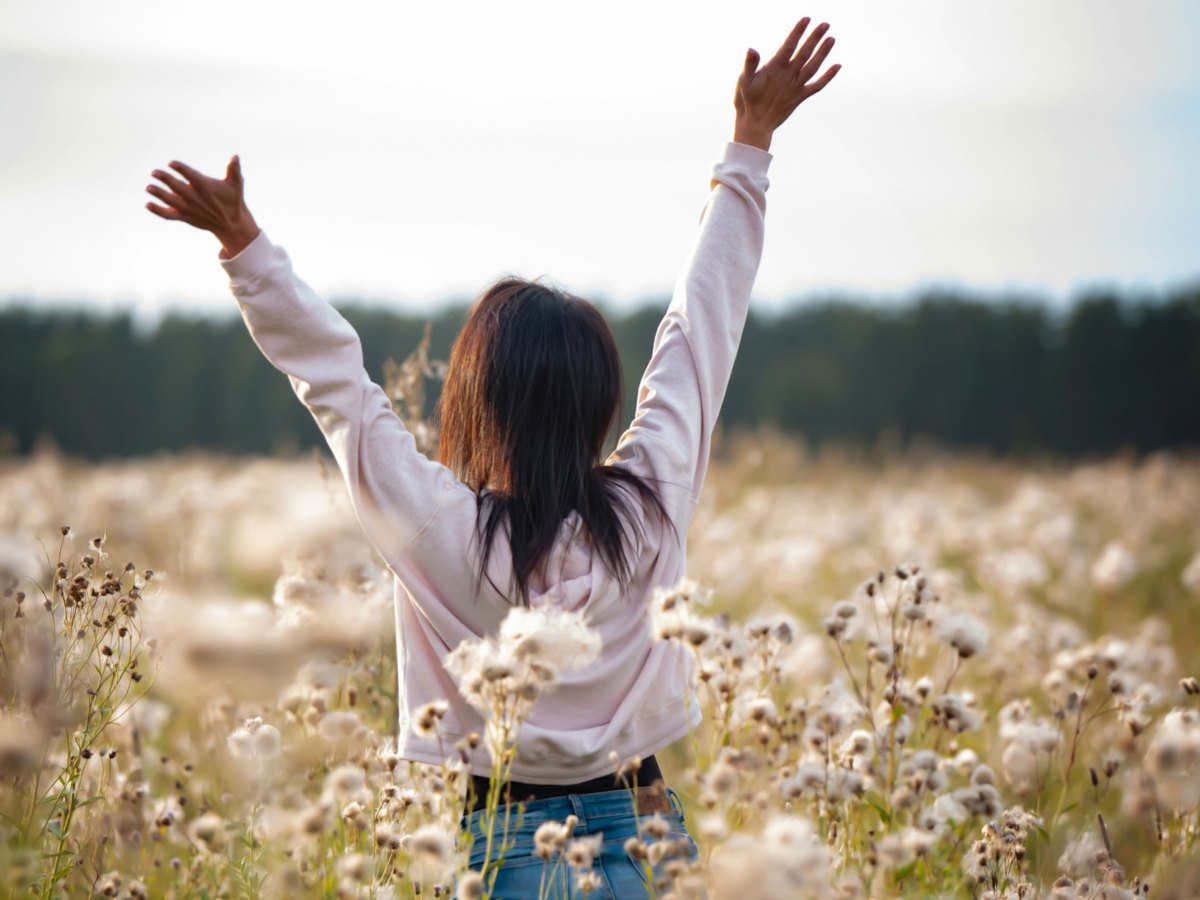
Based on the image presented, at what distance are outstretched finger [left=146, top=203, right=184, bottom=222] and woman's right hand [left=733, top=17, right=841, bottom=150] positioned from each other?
104 cm

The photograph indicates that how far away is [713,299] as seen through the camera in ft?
6.57

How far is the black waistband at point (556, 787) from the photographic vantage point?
1761 millimetres

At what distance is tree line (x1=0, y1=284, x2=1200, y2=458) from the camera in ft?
69.0

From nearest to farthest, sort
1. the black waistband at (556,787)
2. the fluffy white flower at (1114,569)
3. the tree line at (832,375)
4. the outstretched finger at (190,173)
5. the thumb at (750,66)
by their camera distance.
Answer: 1. the outstretched finger at (190,173)
2. the black waistband at (556,787)
3. the thumb at (750,66)
4. the fluffy white flower at (1114,569)
5. the tree line at (832,375)

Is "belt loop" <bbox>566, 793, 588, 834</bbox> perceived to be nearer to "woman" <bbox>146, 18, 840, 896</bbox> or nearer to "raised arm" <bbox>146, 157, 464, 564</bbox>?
"woman" <bbox>146, 18, 840, 896</bbox>

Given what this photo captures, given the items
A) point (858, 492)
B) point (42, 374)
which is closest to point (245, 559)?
point (858, 492)

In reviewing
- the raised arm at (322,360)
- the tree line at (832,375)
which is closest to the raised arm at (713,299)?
the raised arm at (322,360)

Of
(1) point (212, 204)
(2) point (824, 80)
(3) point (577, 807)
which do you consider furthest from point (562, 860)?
(2) point (824, 80)

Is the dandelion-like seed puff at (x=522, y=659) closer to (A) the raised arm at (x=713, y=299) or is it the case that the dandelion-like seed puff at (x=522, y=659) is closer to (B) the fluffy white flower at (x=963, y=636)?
(A) the raised arm at (x=713, y=299)

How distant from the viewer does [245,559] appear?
1.35 meters

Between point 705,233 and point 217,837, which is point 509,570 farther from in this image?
point 705,233

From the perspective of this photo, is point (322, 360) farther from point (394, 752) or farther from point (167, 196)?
point (394, 752)

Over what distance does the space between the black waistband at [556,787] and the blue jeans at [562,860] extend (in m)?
0.03

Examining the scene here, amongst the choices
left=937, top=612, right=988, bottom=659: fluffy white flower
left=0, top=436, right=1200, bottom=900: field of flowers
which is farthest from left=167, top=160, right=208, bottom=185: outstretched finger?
left=937, top=612, right=988, bottom=659: fluffy white flower
